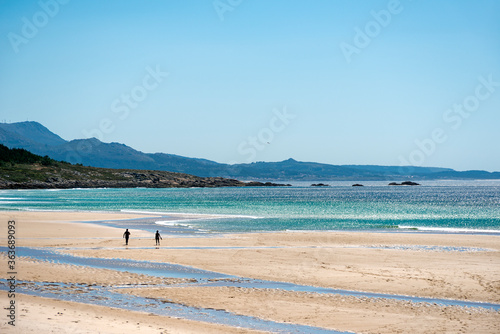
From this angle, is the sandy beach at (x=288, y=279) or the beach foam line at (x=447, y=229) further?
the beach foam line at (x=447, y=229)

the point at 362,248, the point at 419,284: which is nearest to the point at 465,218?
the point at 362,248

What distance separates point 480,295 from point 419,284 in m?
2.58

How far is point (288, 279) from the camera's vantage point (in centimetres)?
2228

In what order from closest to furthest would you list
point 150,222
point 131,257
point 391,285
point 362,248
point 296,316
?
point 296,316 < point 391,285 < point 131,257 < point 362,248 < point 150,222

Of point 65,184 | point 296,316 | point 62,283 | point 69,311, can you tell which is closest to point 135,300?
point 69,311

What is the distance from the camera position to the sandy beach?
48.8 feet

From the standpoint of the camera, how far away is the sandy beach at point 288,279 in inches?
586

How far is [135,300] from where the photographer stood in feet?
57.8

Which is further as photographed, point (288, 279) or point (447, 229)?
point (447, 229)

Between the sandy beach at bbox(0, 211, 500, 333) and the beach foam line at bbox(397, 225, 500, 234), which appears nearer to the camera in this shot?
the sandy beach at bbox(0, 211, 500, 333)

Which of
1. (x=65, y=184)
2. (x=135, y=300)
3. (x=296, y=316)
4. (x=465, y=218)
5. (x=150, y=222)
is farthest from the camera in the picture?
(x=65, y=184)

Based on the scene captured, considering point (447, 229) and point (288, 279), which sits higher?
point (447, 229)

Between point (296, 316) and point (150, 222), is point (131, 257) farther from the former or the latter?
point (150, 222)

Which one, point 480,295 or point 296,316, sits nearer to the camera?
point 296,316
